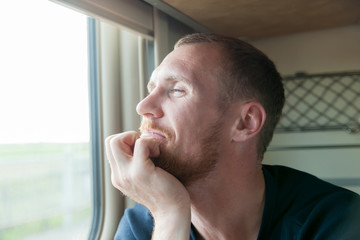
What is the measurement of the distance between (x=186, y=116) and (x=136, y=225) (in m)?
0.42

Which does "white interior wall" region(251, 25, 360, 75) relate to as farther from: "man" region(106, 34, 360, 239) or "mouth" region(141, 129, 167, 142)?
"mouth" region(141, 129, 167, 142)

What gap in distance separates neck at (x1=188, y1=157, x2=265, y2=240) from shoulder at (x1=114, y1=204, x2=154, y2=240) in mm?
168

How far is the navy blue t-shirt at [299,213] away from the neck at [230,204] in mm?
69

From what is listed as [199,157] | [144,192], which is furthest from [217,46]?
[144,192]

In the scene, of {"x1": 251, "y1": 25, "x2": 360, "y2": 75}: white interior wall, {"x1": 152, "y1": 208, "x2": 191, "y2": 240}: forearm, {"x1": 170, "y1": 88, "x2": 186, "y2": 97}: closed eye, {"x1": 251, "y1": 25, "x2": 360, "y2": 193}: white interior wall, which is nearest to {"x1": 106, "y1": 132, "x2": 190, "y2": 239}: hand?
{"x1": 152, "y1": 208, "x2": 191, "y2": 240}: forearm

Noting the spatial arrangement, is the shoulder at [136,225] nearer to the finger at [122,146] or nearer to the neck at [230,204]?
the neck at [230,204]

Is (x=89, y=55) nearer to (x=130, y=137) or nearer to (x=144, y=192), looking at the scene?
(x=130, y=137)

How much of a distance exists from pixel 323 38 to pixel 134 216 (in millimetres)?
1129

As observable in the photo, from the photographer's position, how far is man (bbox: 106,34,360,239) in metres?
0.92

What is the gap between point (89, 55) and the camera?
4.32 feet

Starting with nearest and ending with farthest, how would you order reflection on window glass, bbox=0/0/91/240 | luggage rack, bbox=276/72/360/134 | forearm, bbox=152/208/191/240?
1. forearm, bbox=152/208/191/240
2. reflection on window glass, bbox=0/0/91/240
3. luggage rack, bbox=276/72/360/134

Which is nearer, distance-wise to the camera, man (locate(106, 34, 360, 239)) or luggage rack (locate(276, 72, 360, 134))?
man (locate(106, 34, 360, 239))

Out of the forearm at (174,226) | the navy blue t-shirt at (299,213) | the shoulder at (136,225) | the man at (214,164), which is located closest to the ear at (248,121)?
the man at (214,164)

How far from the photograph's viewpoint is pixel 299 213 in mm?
967
